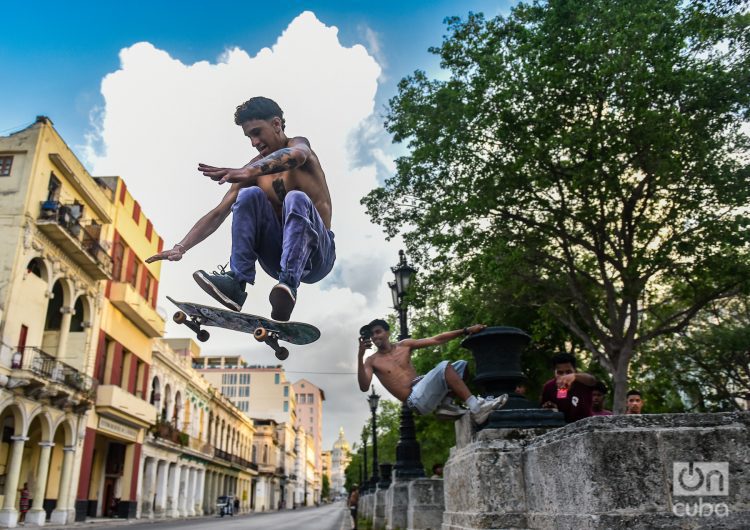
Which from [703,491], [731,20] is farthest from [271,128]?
[731,20]

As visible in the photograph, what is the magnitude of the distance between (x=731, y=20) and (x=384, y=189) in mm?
9807

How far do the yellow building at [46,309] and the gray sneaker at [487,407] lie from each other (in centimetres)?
1760

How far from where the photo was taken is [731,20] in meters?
13.3

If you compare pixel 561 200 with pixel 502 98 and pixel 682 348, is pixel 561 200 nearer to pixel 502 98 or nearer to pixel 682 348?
pixel 502 98

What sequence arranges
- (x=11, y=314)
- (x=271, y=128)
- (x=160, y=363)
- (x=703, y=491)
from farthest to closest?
(x=160, y=363) < (x=11, y=314) < (x=271, y=128) < (x=703, y=491)

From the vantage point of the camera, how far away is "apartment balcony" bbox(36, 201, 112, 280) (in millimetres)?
19047

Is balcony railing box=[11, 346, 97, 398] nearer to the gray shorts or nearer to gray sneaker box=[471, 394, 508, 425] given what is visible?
the gray shorts

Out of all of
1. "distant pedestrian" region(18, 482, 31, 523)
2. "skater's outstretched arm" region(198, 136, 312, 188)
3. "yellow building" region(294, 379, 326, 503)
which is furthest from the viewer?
"yellow building" region(294, 379, 326, 503)

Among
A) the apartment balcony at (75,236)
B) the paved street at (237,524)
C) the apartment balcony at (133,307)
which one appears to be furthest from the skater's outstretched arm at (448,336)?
the apartment balcony at (133,307)

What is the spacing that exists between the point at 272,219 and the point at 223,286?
1.94 ft

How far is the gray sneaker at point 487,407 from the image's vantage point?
4.79 m

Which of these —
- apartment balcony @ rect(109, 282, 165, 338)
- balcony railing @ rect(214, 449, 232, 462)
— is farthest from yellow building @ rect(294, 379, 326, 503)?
apartment balcony @ rect(109, 282, 165, 338)

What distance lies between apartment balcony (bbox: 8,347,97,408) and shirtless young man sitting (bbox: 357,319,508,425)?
17.1 meters

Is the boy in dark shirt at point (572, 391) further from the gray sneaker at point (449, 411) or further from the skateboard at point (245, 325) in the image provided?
the skateboard at point (245, 325)
